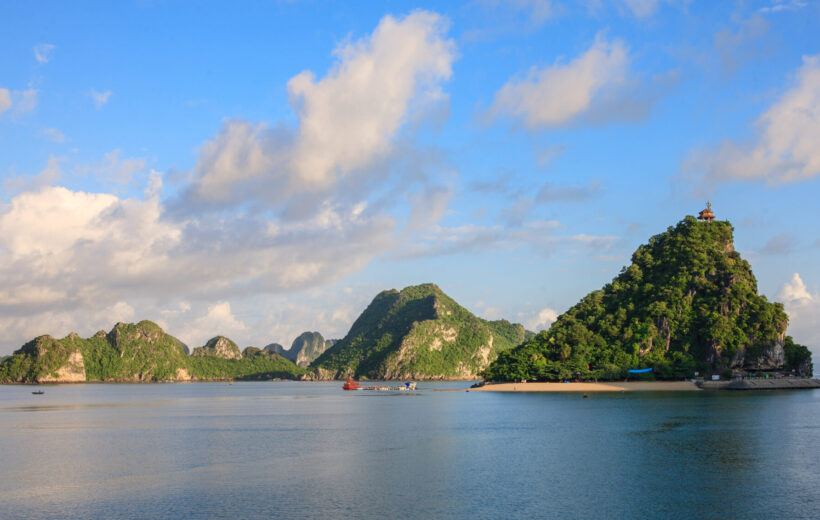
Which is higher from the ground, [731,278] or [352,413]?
[731,278]

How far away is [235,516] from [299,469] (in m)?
14.7

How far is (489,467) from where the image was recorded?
5094 cm

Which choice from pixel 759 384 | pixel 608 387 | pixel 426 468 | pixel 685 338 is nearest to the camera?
pixel 426 468

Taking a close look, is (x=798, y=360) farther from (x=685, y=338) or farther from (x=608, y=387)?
(x=608, y=387)

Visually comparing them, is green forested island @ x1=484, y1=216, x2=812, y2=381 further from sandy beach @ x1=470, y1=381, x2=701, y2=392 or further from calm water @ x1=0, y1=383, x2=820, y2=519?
calm water @ x1=0, y1=383, x2=820, y2=519

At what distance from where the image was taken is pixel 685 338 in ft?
600

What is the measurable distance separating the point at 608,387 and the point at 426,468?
405 ft

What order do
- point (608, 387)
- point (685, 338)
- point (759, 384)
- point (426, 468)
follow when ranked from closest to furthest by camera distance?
point (426, 468) → point (759, 384) → point (608, 387) → point (685, 338)

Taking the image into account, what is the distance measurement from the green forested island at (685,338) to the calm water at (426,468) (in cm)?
8731

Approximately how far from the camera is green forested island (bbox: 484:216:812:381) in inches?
6806

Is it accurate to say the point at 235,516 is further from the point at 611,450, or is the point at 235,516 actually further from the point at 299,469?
the point at 611,450

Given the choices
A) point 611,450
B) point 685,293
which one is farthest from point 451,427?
point 685,293

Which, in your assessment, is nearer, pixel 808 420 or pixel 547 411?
pixel 808 420

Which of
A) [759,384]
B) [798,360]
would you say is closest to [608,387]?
[759,384]
